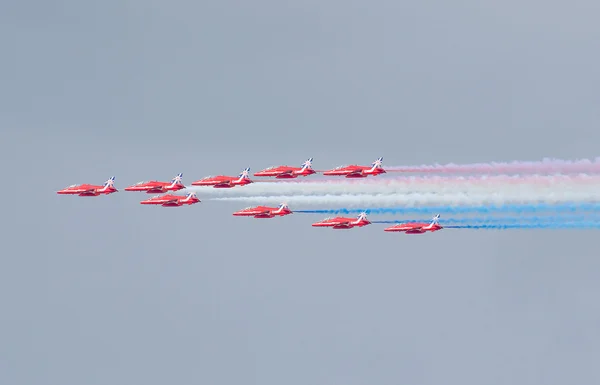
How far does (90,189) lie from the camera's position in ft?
505

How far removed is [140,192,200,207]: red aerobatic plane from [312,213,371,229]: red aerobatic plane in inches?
466

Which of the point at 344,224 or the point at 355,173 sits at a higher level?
the point at 355,173

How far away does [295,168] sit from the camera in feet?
472

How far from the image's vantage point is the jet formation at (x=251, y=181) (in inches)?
5571

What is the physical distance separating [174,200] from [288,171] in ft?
43.0

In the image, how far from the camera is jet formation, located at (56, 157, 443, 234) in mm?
141500

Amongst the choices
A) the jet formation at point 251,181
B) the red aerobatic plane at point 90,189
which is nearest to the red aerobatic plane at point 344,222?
the jet formation at point 251,181

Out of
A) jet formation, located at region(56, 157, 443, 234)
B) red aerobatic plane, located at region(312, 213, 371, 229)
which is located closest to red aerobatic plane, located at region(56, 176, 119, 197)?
jet formation, located at region(56, 157, 443, 234)

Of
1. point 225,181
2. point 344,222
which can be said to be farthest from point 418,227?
point 225,181

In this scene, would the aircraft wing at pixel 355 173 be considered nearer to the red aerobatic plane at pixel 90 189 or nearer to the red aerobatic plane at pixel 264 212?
the red aerobatic plane at pixel 264 212

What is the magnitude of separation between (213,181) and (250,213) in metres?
4.62

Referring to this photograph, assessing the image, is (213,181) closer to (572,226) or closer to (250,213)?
(250,213)

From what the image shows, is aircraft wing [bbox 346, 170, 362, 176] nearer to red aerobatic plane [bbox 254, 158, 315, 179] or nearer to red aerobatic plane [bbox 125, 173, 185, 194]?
red aerobatic plane [bbox 254, 158, 315, 179]

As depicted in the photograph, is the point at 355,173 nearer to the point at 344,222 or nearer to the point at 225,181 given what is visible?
the point at 344,222
